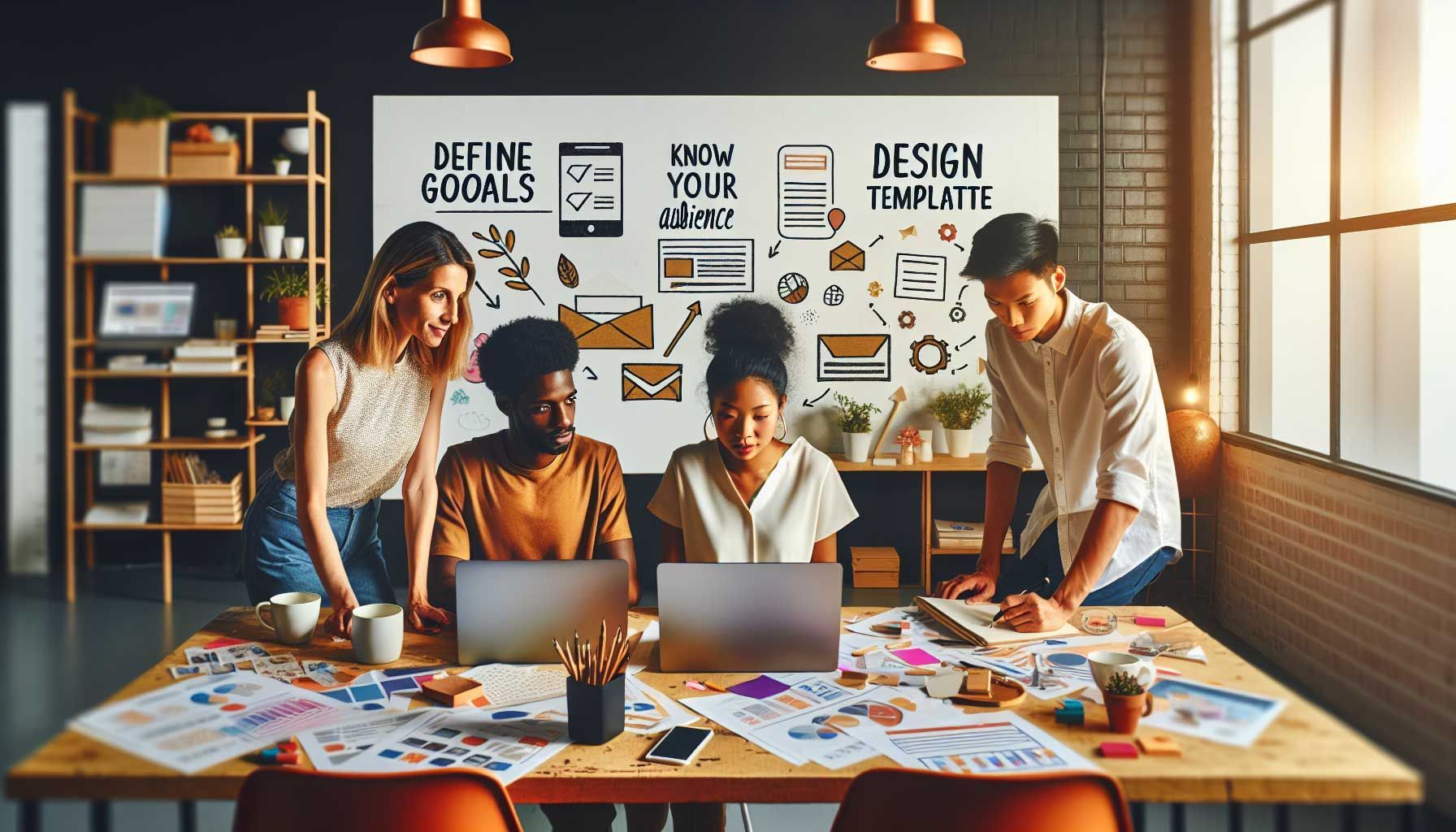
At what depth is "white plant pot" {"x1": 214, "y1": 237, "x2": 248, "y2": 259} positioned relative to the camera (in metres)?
4.78

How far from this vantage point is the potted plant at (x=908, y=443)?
4828 millimetres

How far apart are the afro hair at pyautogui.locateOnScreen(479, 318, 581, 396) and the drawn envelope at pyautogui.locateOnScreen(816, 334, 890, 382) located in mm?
2523

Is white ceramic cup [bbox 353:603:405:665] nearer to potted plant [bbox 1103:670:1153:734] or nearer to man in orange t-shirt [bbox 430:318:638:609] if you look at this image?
man in orange t-shirt [bbox 430:318:638:609]

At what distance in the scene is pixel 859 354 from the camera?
16.4 ft

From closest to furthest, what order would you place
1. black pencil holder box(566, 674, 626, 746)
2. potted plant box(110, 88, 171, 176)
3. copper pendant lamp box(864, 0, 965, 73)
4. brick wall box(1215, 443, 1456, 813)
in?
black pencil holder box(566, 674, 626, 746)
potted plant box(110, 88, 171, 176)
copper pendant lamp box(864, 0, 965, 73)
brick wall box(1215, 443, 1456, 813)

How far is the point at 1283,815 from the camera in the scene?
1.51 meters

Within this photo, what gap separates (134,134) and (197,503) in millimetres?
2715

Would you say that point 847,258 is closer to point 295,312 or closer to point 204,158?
point 295,312

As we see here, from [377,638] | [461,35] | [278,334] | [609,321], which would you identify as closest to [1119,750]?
[377,638]

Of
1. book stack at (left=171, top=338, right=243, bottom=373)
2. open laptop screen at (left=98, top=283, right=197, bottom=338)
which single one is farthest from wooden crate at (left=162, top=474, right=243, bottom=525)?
open laptop screen at (left=98, top=283, right=197, bottom=338)

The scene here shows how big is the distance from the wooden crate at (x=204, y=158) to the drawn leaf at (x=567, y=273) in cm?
148

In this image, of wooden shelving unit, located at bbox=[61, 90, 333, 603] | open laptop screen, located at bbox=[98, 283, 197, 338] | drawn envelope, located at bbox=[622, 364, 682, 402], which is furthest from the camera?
drawn envelope, located at bbox=[622, 364, 682, 402]

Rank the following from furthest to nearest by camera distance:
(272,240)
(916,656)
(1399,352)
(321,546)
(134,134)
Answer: (272,240) → (1399,352) → (134,134) → (321,546) → (916,656)

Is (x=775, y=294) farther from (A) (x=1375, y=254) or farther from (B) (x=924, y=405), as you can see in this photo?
(A) (x=1375, y=254)
